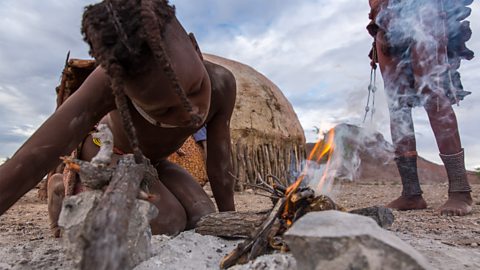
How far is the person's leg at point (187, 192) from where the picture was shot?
2414 mm

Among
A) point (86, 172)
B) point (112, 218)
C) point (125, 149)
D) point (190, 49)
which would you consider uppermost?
point (190, 49)

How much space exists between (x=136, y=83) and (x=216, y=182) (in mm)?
1151

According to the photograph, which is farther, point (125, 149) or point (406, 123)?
point (406, 123)

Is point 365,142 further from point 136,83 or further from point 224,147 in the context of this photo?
point 136,83

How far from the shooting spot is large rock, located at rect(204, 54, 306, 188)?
Result: 7.81 meters

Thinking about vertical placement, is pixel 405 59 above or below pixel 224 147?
above

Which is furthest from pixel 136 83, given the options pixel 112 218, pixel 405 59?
pixel 405 59

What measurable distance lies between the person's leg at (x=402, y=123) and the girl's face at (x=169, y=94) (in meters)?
2.46

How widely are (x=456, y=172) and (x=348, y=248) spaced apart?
8.94 ft

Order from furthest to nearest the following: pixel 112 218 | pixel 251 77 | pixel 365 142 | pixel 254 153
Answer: pixel 251 77, pixel 254 153, pixel 365 142, pixel 112 218

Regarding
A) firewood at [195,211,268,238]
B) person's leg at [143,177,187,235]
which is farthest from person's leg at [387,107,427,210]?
firewood at [195,211,268,238]

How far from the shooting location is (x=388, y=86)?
3672mm

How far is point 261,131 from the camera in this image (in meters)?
8.03

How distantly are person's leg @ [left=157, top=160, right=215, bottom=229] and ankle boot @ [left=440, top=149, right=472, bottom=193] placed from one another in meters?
1.93
